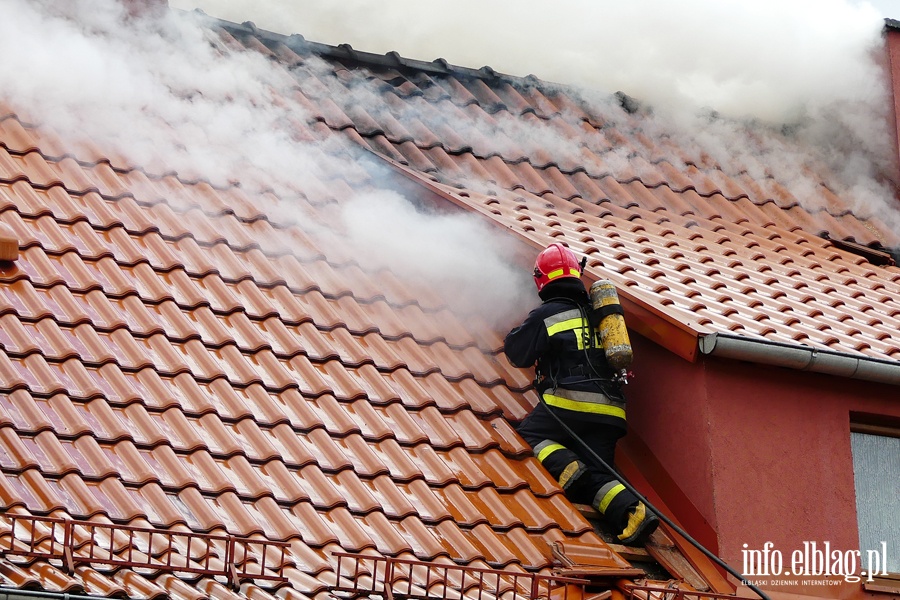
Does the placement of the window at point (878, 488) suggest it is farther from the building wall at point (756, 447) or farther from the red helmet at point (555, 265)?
the red helmet at point (555, 265)

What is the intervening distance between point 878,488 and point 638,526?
1.46 metres

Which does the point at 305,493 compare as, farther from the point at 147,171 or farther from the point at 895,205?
the point at 895,205

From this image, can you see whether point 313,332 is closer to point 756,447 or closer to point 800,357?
point 756,447

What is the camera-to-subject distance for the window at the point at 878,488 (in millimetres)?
7734

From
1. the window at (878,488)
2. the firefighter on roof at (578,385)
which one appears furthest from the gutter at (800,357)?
the firefighter on roof at (578,385)

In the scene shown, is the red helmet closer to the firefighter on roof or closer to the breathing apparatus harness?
the firefighter on roof

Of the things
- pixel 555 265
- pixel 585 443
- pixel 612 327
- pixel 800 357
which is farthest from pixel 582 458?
pixel 800 357

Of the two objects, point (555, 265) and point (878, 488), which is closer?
point (878, 488)

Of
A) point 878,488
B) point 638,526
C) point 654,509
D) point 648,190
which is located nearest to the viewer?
point 654,509

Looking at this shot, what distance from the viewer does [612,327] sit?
25.5 ft

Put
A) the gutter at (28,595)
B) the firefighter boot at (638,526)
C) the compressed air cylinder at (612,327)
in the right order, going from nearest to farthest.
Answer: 1. the gutter at (28,595)
2. the firefighter boot at (638,526)
3. the compressed air cylinder at (612,327)

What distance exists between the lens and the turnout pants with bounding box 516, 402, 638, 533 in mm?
7477

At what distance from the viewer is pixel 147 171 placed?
904 centimetres

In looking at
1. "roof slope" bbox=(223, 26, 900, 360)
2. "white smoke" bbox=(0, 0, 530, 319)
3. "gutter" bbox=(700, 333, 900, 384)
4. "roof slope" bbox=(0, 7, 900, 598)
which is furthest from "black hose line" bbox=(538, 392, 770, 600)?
"white smoke" bbox=(0, 0, 530, 319)
